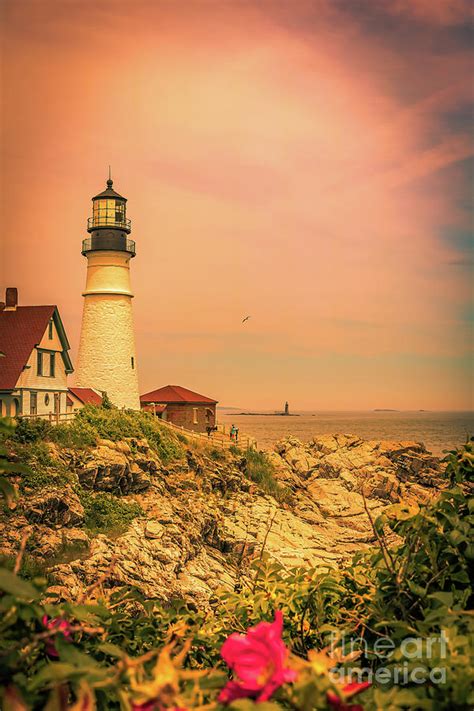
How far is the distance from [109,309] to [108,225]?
4032mm

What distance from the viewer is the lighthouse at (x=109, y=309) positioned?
31484 millimetres

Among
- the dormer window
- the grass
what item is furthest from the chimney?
the grass

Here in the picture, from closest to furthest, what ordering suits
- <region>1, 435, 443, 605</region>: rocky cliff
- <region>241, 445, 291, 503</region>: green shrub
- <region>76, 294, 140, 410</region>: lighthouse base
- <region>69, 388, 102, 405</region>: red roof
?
<region>1, 435, 443, 605</region>: rocky cliff, <region>69, 388, 102, 405</region>: red roof, <region>76, 294, 140, 410</region>: lighthouse base, <region>241, 445, 291, 503</region>: green shrub

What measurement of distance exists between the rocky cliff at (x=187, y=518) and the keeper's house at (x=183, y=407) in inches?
199

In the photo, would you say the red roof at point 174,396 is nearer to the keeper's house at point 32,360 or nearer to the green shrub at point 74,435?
the keeper's house at point 32,360

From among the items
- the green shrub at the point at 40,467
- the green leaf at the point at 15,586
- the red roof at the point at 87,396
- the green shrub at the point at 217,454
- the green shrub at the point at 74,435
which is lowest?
the green shrub at the point at 217,454

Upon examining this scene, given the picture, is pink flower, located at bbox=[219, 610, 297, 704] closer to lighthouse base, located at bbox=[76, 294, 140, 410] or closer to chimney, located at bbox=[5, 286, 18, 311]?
chimney, located at bbox=[5, 286, 18, 311]

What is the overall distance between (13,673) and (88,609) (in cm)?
64

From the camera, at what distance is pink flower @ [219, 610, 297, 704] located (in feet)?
5.41

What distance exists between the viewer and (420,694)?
187 centimetres

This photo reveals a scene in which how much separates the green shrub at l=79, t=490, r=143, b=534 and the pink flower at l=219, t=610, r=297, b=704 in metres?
17.4

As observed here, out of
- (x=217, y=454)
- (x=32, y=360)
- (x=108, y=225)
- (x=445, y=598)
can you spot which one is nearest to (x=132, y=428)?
(x=32, y=360)

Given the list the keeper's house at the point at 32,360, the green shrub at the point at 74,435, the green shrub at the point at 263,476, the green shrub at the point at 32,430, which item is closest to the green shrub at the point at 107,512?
the green shrub at the point at 74,435

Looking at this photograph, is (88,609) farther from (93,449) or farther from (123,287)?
(123,287)
